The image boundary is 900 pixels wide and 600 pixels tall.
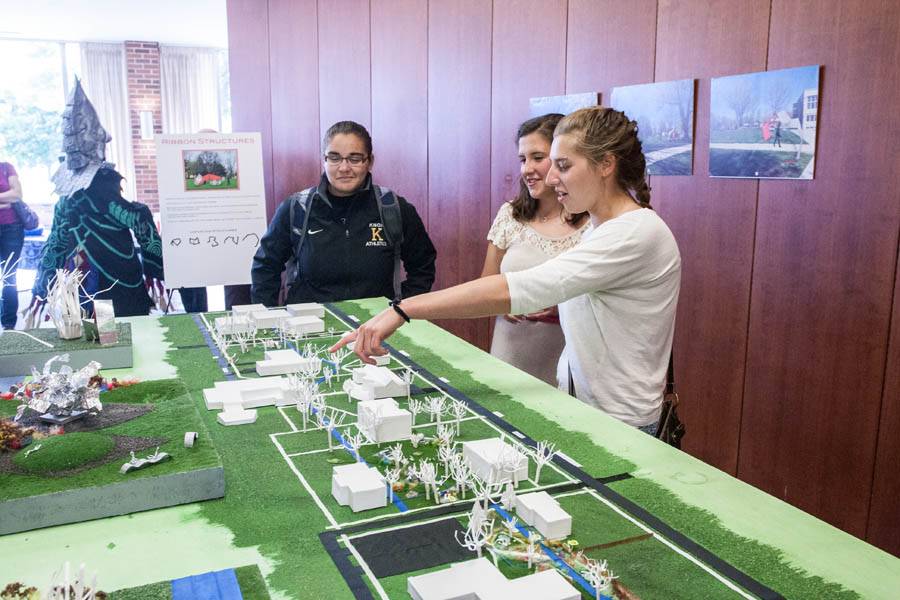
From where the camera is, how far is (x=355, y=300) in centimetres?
345

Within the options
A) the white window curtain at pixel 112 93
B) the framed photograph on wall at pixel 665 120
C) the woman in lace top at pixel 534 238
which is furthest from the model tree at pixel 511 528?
the white window curtain at pixel 112 93

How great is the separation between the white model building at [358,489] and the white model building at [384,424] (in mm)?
247

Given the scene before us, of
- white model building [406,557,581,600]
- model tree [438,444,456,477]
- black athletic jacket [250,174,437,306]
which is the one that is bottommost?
white model building [406,557,581,600]

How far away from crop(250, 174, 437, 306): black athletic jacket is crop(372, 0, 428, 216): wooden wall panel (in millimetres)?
2171

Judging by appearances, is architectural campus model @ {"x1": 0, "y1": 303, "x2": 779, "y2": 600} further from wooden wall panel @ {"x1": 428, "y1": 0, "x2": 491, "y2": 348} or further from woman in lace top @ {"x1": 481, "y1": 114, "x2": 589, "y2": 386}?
wooden wall panel @ {"x1": 428, "y1": 0, "x2": 491, "y2": 348}

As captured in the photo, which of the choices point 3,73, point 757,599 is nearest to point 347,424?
point 757,599

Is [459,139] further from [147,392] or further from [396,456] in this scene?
[396,456]

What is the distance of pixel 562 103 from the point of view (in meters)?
4.15

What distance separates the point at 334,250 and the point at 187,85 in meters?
11.1

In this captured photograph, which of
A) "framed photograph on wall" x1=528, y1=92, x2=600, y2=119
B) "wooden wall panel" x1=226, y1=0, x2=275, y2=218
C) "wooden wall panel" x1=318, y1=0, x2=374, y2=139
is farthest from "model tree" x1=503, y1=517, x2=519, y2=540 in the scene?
"wooden wall panel" x1=226, y1=0, x2=275, y2=218

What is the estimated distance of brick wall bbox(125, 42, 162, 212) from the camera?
1249 centimetres

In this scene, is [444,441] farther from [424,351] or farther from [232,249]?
[232,249]

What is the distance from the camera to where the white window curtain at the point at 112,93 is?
12375 mm

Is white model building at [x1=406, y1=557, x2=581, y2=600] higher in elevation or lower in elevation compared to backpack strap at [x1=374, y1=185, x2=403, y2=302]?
lower
